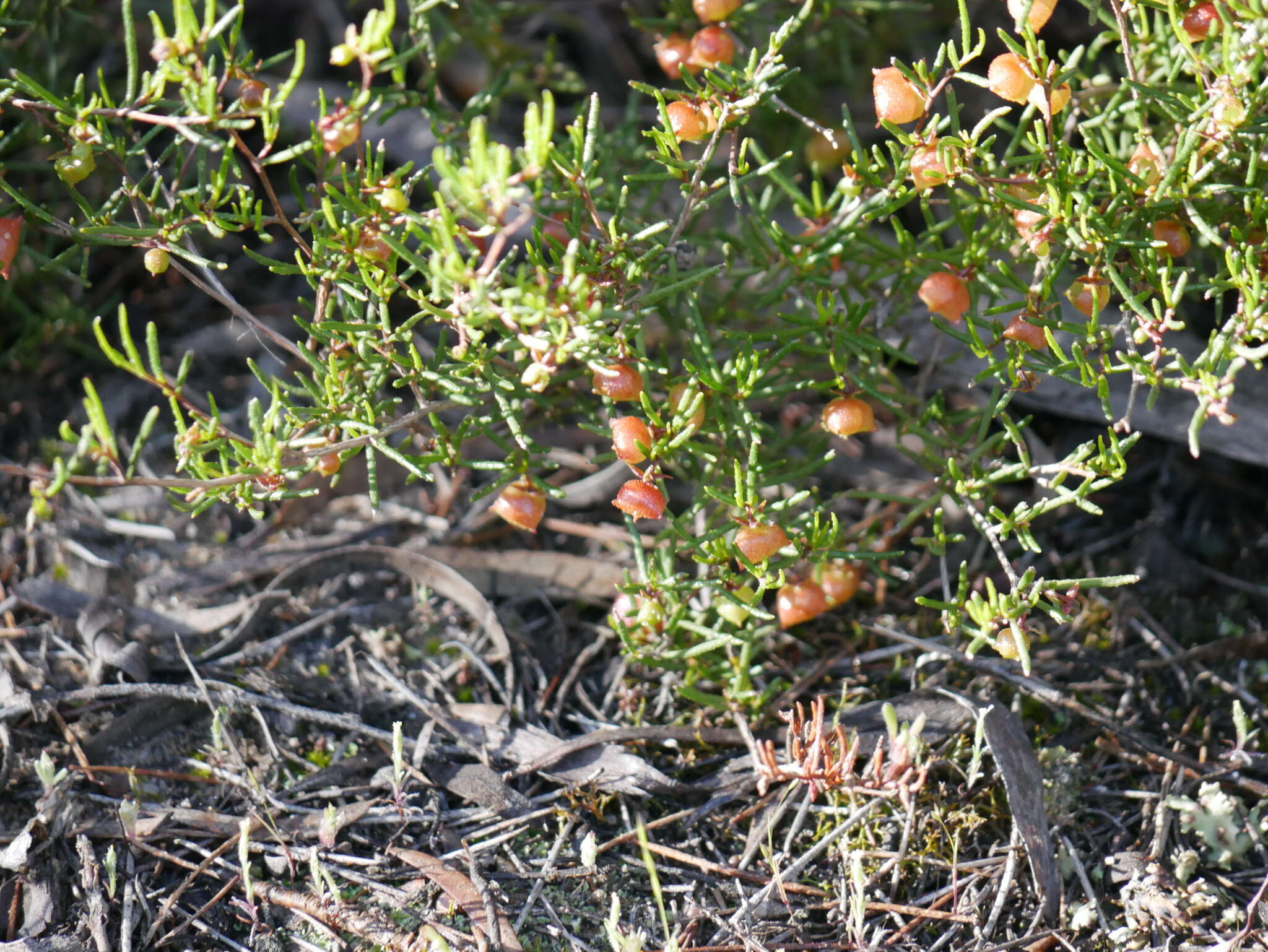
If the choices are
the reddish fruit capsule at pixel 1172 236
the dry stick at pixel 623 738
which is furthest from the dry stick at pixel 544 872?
the reddish fruit capsule at pixel 1172 236

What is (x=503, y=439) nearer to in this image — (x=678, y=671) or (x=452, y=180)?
(x=678, y=671)

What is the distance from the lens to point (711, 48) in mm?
2566

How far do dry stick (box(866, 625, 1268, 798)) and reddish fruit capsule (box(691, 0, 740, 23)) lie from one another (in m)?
1.61

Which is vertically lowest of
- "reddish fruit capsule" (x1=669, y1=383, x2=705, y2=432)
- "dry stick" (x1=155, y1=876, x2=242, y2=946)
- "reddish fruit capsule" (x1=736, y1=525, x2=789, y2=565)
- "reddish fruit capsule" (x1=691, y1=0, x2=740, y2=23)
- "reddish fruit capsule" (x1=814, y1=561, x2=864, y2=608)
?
"dry stick" (x1=155, y1=876, x2=242, y2=946)

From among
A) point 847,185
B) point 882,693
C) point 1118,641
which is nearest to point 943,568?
point 882,693

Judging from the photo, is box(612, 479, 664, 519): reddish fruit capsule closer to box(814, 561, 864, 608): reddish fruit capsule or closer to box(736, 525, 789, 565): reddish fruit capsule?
box(736, 525, 789, 565): reddish fruit capsule

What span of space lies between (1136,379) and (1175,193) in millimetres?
403

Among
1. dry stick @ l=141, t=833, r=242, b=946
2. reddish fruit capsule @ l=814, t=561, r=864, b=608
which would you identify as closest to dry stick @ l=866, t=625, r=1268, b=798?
reddish fruit capsule @ l=814, t=561, r=864, b=608

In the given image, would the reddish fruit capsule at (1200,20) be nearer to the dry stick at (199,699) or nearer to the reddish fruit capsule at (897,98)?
the reddish fruit capsule at (897,98)

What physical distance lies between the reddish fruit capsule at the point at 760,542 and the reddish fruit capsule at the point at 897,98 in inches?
34.9

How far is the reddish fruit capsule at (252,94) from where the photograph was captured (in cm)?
204

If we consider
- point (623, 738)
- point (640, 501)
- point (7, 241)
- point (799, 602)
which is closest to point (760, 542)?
point (640, 501)

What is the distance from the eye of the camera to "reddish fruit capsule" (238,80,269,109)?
Answer: 6.68 feet

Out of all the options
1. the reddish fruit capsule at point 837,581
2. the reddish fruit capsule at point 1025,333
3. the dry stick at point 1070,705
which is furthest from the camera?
the reddish fruit capsule at point 837,581
